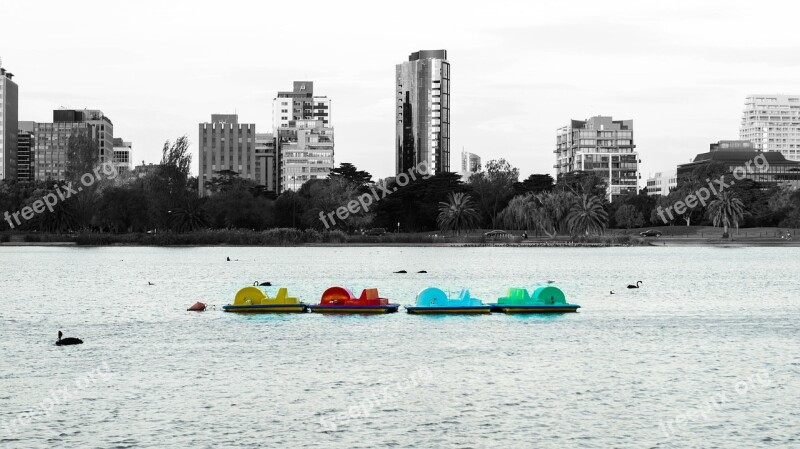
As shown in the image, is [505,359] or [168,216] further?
[168,216]

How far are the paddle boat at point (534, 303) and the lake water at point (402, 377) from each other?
82 cm

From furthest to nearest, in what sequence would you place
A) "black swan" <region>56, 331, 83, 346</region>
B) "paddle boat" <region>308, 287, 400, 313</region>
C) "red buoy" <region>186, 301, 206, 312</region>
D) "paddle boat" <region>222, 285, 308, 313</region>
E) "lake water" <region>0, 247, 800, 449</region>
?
"red buoy" <region>186, 301, 206, 312</region> < "paddle boat" <region>222, 285, 308, 313</region> < "paddle boat" <region>308, 287, 400, 313</region> < "black swan" <region>56, 331, 83, 346</region> < "lake water" <region>0, 247, 800, 449</region>

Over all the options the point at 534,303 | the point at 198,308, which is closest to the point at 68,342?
the point at 198,308

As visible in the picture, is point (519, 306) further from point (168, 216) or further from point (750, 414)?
point (168, 216)

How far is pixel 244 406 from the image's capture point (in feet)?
109

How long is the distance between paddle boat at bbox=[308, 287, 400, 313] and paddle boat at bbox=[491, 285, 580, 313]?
6.91 metres

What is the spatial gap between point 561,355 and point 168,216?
530 ft

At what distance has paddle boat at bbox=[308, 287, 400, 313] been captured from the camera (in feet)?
202

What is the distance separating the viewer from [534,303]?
203ft

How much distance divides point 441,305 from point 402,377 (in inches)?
863

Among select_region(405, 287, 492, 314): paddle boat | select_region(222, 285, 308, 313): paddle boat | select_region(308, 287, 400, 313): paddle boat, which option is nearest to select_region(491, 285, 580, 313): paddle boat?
select_region(405, 287, 492, 314): paddle boat

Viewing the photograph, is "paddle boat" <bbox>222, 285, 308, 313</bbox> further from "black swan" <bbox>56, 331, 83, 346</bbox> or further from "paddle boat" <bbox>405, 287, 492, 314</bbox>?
"black swan" <bbox>56, 331, 83, 346</bbox>

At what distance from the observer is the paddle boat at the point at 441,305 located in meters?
60.2

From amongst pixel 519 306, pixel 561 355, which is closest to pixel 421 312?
pixel 519 306
